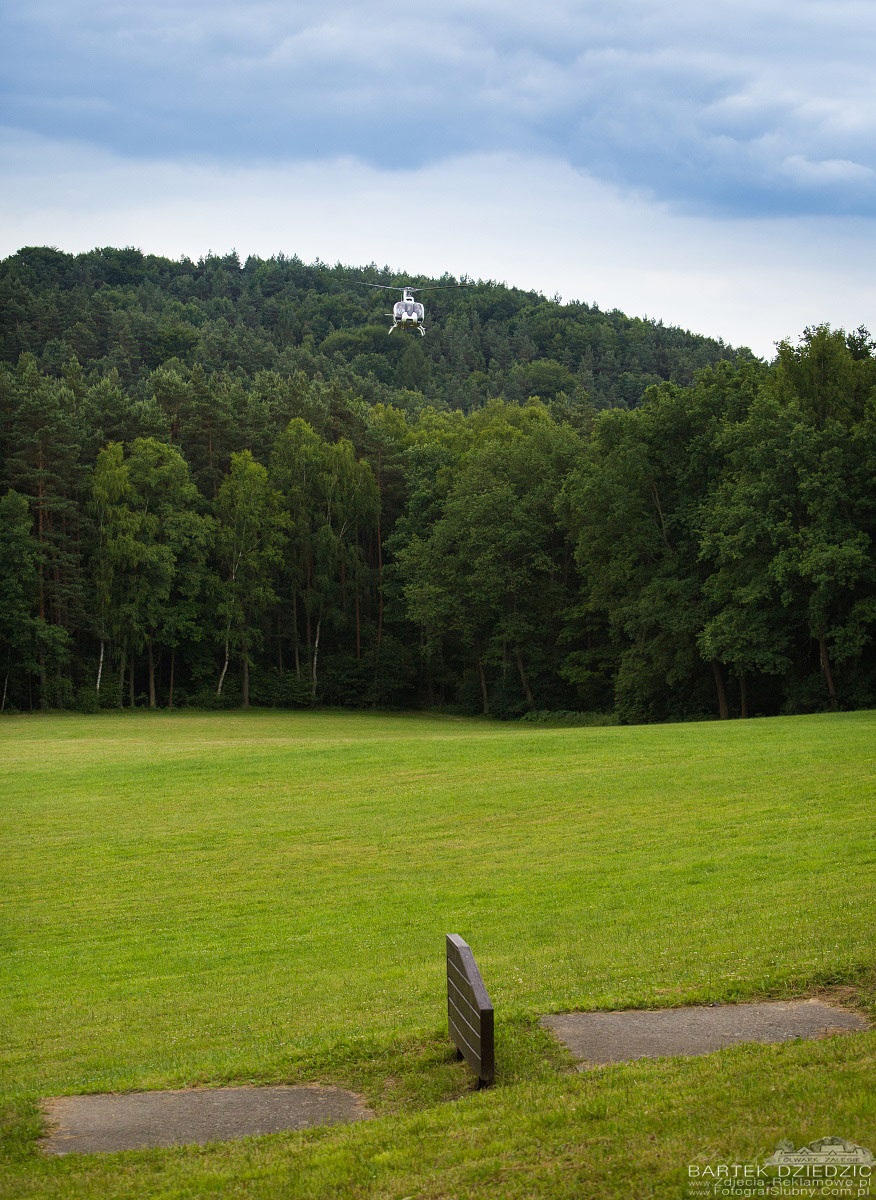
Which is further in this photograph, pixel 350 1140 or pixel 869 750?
pixel 869 750

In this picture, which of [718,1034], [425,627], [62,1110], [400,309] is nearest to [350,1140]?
[62,1110]

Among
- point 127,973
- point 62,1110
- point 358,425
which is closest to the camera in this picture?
point 62,1110

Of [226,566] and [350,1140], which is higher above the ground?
[226,566]

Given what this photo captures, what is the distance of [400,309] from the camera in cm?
7856

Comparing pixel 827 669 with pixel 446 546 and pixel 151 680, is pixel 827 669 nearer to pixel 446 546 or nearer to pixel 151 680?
pixel 446 546

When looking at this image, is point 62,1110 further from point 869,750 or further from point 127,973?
point 869,750

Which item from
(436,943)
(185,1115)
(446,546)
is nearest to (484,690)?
(446,546)

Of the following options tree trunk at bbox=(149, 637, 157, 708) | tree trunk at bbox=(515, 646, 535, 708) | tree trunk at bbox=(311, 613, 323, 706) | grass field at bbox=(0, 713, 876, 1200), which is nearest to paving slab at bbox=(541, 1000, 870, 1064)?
grass field at bbox=(0, 713, 876, 1200)

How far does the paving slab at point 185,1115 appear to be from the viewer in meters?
7.76

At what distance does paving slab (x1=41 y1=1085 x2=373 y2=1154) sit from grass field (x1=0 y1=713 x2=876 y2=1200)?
27 cm

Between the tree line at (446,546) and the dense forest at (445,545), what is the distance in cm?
19

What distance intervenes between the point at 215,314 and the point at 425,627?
98.9m

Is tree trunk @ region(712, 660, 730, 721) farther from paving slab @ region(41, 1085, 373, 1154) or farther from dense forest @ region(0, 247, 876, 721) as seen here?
paving slab @ region(41, 1085, 373, 1154)

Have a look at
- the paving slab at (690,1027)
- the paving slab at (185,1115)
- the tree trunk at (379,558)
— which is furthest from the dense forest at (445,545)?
the paving slab at (185,1115)
